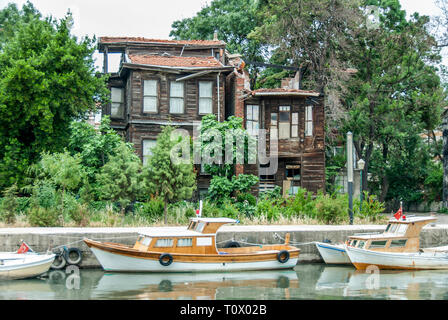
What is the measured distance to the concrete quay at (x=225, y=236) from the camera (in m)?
17.8

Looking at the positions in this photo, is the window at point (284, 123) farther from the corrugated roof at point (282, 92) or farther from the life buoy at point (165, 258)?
the life buoy at point (165, 258)

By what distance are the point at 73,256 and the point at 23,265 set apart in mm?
2425

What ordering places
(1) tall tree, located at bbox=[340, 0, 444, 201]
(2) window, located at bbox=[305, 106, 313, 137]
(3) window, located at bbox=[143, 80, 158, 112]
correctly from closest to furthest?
(3) window, located at bbox=[143, 80, 158, 112], (2) window, located at bbox=[305, 106, 313, 137], (1) tall tree, located at bbox=[340, 0, 444, 201]

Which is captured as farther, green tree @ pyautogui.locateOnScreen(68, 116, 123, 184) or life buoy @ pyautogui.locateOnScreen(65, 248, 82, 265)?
green tree @ pyautogui.locateOnScreen(68, 116, 123, 184)

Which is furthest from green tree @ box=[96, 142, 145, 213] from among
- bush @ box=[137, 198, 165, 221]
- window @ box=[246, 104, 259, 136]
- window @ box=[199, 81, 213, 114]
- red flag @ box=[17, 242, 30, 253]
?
window @ box=[246, 104, 259, 136]

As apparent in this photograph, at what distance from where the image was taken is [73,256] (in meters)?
18.1

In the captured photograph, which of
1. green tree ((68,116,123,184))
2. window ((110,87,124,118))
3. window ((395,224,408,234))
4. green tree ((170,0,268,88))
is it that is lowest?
window ((395,224,408,234))

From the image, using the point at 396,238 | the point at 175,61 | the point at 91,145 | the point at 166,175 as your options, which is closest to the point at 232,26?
the point at 175,61

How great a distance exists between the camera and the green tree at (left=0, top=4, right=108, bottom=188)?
2456 cm

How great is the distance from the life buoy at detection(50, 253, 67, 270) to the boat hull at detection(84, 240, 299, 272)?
4.23ft

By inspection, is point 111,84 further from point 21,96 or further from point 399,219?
point 399,219

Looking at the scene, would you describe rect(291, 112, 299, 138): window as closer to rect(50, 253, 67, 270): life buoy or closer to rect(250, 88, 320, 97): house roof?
rect(250, 88, 320, 97): house roof
